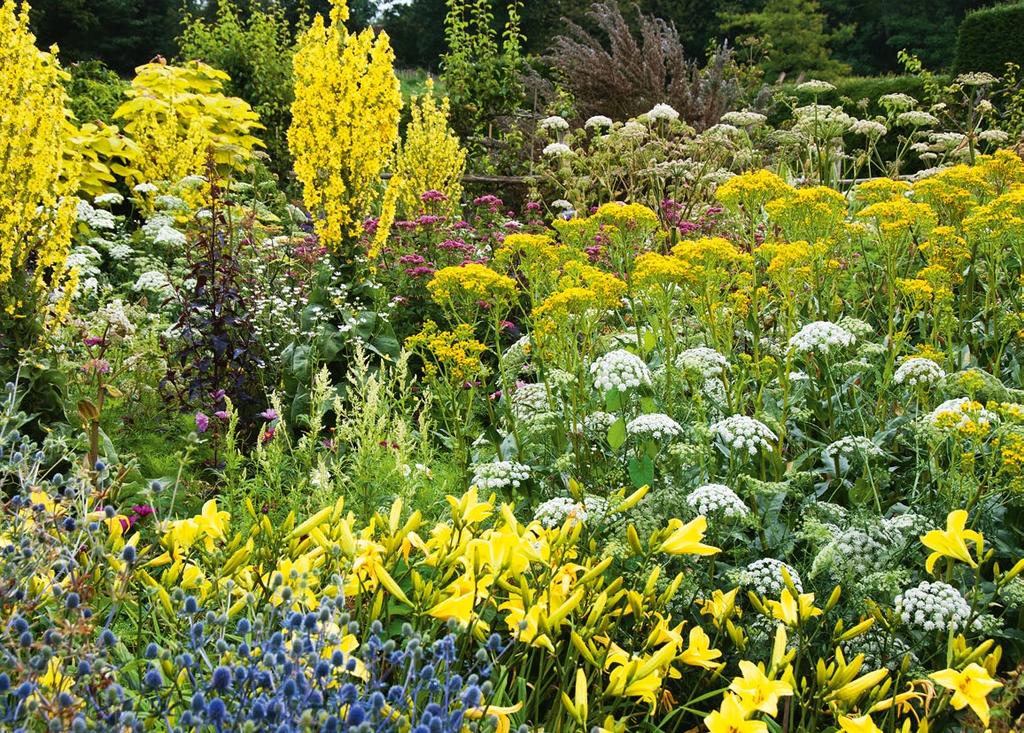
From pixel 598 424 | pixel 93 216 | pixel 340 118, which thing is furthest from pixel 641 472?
pixel 93 216

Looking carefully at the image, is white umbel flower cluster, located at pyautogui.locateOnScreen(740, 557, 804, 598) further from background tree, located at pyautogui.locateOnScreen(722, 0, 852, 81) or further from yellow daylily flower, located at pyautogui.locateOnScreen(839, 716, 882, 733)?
background tree, located at pyautogui.locateOnScreen(722, 0, 852, 81)

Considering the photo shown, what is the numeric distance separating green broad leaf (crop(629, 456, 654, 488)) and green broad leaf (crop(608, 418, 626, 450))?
0.44ft

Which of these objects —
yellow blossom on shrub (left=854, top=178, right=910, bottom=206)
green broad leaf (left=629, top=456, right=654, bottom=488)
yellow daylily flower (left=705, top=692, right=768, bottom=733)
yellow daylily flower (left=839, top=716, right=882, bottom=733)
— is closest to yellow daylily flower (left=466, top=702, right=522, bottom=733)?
yellow daylily flower (left=705, top=692, right=768, bottom=733)

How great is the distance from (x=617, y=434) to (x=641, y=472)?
0.20 metres

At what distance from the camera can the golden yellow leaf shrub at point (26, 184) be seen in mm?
3773

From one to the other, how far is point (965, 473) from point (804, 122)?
12.5ft

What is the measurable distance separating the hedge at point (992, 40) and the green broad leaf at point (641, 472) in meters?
14.2

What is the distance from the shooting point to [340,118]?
16.2 feet

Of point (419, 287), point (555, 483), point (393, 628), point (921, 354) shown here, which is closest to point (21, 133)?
point (419, 287)

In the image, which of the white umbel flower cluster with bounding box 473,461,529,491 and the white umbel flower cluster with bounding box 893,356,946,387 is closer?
the white umbel flower cluster with bounding box 473,461,529,491

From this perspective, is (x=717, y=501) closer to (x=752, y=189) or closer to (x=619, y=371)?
(x=619, y=371)

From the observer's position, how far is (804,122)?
5719 mm

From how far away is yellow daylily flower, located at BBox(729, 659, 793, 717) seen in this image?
1.49 m

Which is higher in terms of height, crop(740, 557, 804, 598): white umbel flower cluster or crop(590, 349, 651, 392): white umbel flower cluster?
crop(590, 349, 651, 392): white umbel flower cluster
